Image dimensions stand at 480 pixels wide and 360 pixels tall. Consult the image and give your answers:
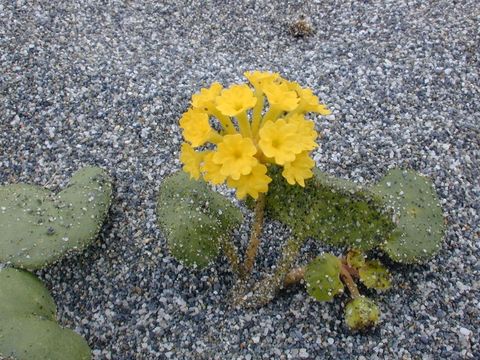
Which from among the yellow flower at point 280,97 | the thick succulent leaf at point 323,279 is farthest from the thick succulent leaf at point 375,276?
the yellow flower at point 280,97

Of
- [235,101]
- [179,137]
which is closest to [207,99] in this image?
[235,101]

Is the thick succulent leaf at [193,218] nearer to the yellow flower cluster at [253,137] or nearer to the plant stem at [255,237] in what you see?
the plant stem at [255,237]

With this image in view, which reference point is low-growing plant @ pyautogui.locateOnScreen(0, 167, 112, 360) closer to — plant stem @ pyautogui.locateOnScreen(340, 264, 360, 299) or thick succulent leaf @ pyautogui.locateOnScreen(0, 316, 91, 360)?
thick succulent leaf @ pyautogui.locateOnScreen(0, 316, 91, 360)

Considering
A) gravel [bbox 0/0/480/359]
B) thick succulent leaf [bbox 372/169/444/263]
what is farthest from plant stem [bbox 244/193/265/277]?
thick succulent leaf [bbox 372/169/444/263]

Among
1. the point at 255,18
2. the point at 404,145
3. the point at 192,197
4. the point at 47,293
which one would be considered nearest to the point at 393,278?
the point at 404,145

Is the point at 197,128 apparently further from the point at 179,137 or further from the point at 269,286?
the point at 179,137
